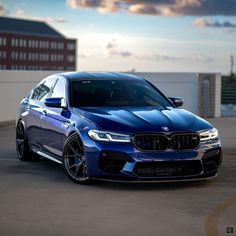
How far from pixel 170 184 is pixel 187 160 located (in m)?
0.62

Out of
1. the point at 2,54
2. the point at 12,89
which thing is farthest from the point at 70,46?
the point at 12,89

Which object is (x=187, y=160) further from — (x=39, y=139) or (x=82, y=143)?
(x=39, y=139)

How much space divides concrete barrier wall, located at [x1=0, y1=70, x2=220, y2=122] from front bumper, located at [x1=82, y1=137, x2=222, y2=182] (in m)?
12.2

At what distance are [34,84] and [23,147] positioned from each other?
1101cm

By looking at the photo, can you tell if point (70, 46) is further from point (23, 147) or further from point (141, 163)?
point (141, 163)

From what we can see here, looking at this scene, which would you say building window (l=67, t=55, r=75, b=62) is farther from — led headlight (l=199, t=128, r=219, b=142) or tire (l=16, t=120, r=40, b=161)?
led headlight (l=199, t=128, r=219, b=142)

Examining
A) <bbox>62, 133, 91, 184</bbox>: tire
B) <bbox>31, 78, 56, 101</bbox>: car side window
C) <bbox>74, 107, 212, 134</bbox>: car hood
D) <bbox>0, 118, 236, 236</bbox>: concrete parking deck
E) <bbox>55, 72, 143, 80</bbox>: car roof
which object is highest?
<bbox>55, 72, 143, 80</bbox>: car roof

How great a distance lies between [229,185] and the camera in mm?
8875

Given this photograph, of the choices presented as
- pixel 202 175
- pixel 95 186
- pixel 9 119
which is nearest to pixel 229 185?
pixel 202 175

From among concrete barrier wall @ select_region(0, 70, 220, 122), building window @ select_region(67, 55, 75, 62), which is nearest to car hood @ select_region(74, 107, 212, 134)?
concrete barrier wall @ select_region(0, 70, 220, 122)

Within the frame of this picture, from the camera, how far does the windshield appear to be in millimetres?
9578

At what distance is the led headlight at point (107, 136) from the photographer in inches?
325

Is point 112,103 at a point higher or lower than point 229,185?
higher

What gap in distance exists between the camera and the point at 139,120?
8.55 m
